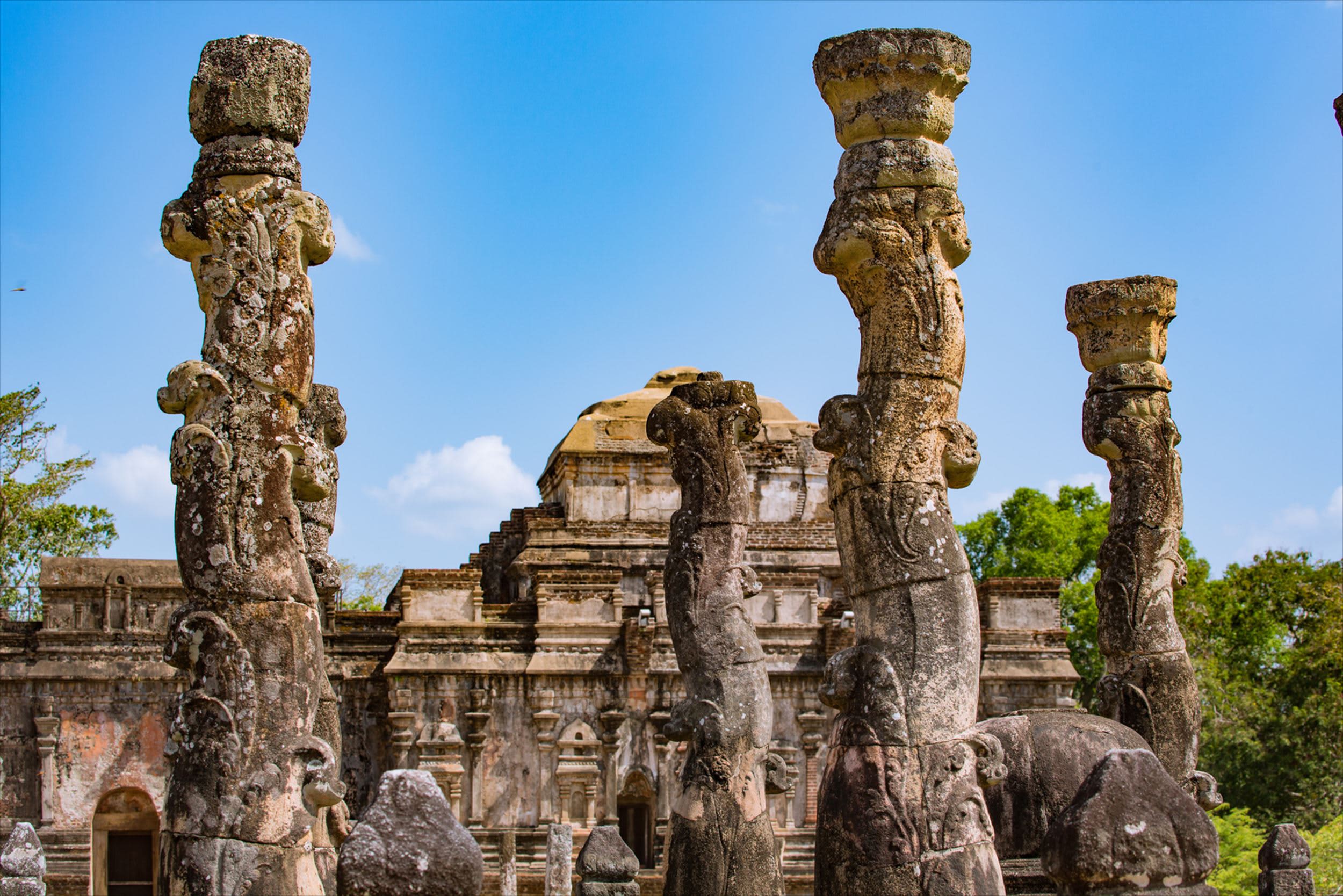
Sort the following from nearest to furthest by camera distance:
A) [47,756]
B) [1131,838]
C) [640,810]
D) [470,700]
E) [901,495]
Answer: [1131,838] → [901,495] → [47,756] → [470,700] → [640,810]

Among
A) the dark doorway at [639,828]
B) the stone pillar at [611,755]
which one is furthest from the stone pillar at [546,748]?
the dark doorway at [639,828]

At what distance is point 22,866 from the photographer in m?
11.2

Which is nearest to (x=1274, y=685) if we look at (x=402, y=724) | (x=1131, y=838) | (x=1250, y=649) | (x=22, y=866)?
(x=1250, y=649)

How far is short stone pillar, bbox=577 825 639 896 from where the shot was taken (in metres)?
11.5

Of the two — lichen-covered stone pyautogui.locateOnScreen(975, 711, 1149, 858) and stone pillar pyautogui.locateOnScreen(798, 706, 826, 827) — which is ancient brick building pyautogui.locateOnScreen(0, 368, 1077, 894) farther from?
lichen-covered stone pyautogui.locateOnScreen(975, 711, 1149, 858)

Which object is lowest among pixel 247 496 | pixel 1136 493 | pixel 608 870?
pixel 608 870

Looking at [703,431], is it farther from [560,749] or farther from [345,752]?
[345,752]

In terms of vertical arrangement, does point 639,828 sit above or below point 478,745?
below

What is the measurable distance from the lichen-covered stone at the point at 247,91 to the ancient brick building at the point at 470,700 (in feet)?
47.4

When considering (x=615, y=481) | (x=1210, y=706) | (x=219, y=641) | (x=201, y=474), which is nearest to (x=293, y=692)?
(x=219, y=641)

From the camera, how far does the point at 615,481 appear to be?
28047mm

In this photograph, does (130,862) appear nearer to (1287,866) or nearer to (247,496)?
(247,496)

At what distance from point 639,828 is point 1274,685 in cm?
1433

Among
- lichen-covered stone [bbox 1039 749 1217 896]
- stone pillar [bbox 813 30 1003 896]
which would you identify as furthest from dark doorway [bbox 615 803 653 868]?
lichen-covered stone [bbox 1039 749 1217 896]
